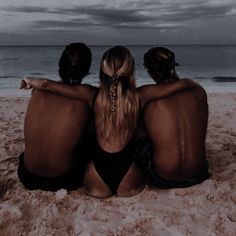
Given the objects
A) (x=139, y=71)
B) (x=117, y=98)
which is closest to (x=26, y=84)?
(x=117, y=98)

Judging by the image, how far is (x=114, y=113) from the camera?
2.64 m

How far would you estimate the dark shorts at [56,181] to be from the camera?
9.55ft

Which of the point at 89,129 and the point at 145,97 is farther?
the point at 89,129

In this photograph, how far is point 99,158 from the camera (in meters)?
2.74

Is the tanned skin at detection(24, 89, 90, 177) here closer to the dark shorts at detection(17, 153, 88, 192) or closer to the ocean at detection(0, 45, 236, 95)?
the dark shorts at detection(17, 153, 88, 192)

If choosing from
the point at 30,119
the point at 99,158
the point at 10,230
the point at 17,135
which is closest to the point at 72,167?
the point at 99,158

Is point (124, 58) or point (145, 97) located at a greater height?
point (124, 58)

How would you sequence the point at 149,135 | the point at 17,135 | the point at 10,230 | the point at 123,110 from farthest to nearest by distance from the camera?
1. the point at 17,135
2. the point at 149,135
3. the point at 123,110
4. the point at 10,230

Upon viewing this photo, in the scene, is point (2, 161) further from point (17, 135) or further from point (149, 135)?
point (149, 135)

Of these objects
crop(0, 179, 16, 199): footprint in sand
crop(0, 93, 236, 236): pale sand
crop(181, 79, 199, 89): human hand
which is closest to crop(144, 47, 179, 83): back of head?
crop(181, 79, 199, 89): human hand

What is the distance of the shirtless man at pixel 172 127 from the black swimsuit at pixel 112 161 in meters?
0.21

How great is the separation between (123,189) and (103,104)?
0.68 metres

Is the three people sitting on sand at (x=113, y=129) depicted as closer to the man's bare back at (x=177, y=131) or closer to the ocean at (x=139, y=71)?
the man's bare back at (x=177, y=131)

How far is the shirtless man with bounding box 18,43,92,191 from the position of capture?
2713 millimetres
